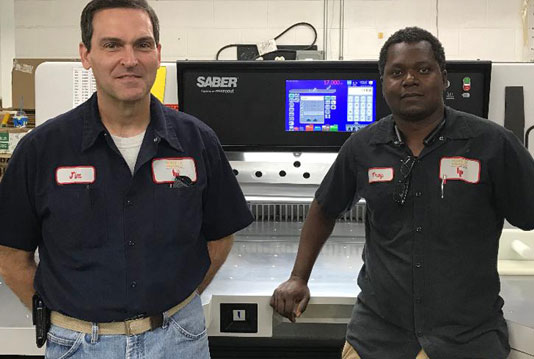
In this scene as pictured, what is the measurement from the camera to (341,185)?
1.23 m

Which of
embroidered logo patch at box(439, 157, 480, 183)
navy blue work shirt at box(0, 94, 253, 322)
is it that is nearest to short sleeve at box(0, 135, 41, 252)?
navy blue work shirt at box(0, 94, 253, 322)

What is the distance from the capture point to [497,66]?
174cm

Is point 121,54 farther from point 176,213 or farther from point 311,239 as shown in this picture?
point 311,239

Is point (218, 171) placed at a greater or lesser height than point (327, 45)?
lesser

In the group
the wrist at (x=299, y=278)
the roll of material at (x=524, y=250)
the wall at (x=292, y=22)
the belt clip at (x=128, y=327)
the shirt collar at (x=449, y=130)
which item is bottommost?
the belt clip at (x=128, y=327)

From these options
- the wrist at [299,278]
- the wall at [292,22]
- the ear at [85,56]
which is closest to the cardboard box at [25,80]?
the wall at [292,22]

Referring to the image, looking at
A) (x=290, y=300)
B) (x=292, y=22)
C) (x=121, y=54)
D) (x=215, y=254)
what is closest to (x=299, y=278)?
(x=290, y=300)

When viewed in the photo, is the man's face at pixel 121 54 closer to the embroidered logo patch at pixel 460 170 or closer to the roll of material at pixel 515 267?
the embroidered logo patch at pixel 460 170

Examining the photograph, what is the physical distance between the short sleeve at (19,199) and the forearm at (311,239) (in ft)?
1.84

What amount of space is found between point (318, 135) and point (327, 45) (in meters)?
2.74

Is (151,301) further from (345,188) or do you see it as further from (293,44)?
(293,44)

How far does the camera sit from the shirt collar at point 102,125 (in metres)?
1.02

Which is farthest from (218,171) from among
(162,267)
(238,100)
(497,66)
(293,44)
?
(293,44)

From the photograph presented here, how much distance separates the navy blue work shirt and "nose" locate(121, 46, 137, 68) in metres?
0.12
